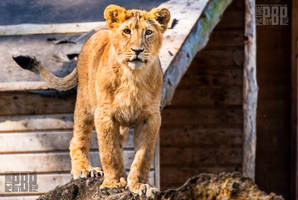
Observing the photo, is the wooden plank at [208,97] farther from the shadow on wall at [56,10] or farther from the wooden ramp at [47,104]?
the wooden ramp at [47,104]

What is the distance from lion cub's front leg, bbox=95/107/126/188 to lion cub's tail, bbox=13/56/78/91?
102cm

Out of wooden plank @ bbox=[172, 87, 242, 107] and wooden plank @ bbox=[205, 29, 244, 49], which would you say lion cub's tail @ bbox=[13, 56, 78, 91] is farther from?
wooden plank @ bbox=[205, 29, 244, 49]

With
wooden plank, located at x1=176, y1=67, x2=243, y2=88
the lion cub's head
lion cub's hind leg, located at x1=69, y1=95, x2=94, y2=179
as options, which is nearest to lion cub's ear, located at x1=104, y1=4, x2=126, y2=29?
the lion cub's head

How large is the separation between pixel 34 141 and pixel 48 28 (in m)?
1.15

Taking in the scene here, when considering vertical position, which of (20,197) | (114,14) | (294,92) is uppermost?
(294,92)

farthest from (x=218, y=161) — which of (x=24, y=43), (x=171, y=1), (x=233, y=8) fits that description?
(x=24, y=43)

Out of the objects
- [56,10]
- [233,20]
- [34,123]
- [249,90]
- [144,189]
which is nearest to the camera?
[144,189]

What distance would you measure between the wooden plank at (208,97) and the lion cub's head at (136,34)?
3967mm

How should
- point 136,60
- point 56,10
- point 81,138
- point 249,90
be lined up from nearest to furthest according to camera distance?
point 136,60 < point 81,138 < point 56,10 < point 249,90

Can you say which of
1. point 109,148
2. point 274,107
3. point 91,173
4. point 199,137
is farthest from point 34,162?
point 274,107

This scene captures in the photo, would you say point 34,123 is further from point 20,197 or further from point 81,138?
point 81,138

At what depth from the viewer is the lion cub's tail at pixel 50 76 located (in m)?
4.24

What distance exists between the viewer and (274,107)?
793 centimetres

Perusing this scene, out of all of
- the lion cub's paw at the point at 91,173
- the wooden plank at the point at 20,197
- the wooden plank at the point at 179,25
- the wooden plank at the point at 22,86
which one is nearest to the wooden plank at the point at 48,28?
the wooden plank at the point at 179,25
